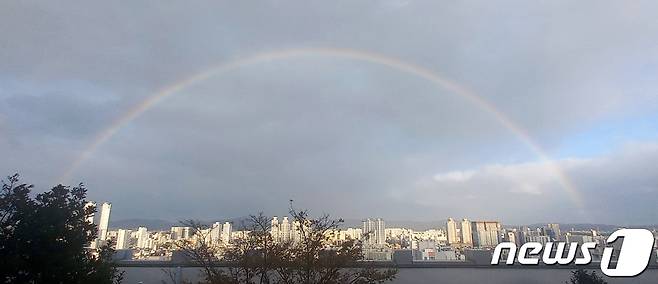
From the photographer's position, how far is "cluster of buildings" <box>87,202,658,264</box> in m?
11.5

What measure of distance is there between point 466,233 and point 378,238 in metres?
11.7

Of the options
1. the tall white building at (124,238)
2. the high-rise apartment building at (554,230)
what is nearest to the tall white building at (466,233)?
the high-rise apartment building at (554,230)

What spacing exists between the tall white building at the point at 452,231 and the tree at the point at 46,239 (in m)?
22.8

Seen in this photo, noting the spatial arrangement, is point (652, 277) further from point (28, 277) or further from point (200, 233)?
point (28, 277)

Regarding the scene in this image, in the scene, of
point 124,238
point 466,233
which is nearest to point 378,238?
point 466,233

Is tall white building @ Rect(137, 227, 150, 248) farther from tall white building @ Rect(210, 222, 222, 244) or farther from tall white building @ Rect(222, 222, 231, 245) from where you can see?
tall white building @ Rect(210, 222, 222, 244)

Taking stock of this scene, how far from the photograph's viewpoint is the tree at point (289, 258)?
9.36m

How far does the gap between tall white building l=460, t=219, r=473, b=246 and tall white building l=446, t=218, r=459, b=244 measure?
1.75 feet

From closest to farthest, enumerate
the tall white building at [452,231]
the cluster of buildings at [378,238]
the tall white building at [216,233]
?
the cluster of buildings at [378,238], the tall white building at [216,233], the tall white building at [452,231]

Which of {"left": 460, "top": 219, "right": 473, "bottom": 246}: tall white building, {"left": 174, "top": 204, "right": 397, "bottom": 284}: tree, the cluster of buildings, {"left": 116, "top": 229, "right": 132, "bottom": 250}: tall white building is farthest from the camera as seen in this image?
{"left": 460, "top": 219, "right": 473, "bottom": 246}: tall white building

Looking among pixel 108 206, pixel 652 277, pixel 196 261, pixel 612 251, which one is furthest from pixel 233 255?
pixel 652 277

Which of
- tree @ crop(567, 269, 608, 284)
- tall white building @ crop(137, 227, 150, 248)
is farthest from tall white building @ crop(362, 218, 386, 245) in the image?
tall white building @ crop(137, 227, 150, 248)

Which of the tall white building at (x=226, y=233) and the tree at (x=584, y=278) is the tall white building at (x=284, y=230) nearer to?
the tall white building at (x=226, y=233)

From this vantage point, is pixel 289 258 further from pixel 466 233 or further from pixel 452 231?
pixel 452 231
